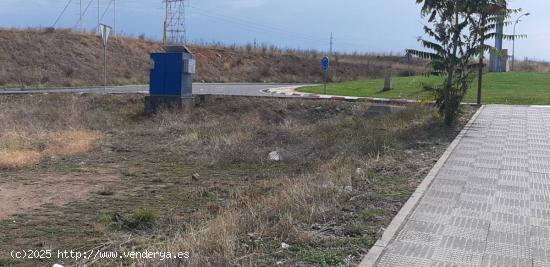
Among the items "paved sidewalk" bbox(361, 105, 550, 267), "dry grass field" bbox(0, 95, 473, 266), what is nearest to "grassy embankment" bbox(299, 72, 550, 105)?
"dry grass field" bbox(0, 95, 473, 266)

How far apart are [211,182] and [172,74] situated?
41.3 ft

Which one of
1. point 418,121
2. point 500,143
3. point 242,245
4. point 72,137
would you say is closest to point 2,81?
point 72,137

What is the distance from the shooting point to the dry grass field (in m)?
6.23

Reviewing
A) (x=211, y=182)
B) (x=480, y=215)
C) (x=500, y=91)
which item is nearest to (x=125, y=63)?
(x=500, y=91)

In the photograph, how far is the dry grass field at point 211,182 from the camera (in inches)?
245

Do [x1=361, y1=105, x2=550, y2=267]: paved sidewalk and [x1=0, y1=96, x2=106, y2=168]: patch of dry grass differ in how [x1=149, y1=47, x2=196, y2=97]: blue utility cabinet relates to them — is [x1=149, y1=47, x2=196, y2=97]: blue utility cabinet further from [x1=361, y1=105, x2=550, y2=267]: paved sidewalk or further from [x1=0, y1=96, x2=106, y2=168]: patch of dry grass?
[x1=361, y1=105, x2=550, y2=267]: paved sidewalk

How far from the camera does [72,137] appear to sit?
16578 millimetres

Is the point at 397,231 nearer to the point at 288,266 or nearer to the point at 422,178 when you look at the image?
the point at 288,266

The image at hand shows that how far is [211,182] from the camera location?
11273 mm

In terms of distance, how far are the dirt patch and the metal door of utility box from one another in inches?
453

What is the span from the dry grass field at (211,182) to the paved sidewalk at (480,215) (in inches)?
14.1

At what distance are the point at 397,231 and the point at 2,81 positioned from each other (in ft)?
126

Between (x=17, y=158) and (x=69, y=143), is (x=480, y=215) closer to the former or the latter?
(x=17, y=158)

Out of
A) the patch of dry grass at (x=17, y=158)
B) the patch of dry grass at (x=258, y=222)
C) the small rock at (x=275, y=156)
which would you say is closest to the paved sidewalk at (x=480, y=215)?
the patch of dry grass at (x=258, y=222)
